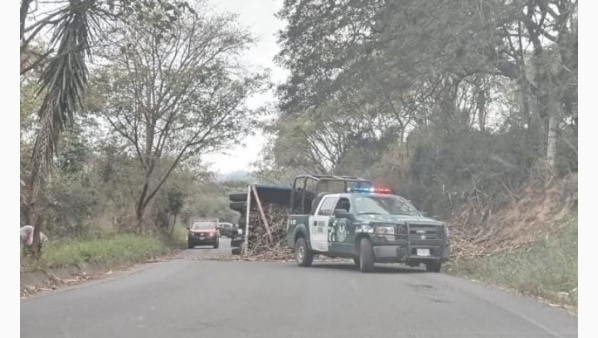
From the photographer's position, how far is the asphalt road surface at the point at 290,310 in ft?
28.0

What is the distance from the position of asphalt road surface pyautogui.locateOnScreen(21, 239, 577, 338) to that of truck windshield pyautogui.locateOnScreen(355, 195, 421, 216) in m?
2.68

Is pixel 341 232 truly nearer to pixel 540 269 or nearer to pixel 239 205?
pixel 540 269

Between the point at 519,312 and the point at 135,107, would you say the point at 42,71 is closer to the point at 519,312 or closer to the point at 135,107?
the point at 519,312

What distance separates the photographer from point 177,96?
32.6 metres

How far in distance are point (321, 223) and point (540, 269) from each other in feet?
20.3

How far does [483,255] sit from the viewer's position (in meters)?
19.7

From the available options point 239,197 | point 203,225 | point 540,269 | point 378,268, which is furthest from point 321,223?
point 203,225

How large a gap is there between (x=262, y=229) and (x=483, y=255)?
746cm

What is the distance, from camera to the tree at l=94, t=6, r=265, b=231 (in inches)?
1245

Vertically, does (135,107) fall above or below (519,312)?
above

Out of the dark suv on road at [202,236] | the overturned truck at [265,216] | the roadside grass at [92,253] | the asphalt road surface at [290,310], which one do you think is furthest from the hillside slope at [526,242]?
the dark suv on road at [202,236]

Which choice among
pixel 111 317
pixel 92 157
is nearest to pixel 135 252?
pixel 92 157

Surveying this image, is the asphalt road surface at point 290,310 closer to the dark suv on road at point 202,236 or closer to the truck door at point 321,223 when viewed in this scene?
the truck door at point 321,223

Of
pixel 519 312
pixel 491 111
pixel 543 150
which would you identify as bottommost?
pixel 519 312
